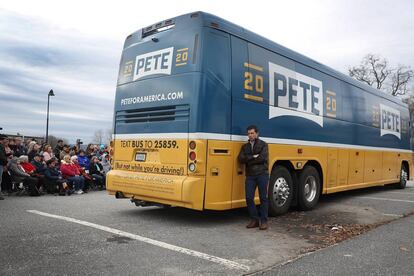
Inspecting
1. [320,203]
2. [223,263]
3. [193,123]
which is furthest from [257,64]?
[320,203]

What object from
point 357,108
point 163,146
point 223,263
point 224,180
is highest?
point 357,108

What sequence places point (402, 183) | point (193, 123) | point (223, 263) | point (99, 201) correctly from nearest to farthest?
point (223, 263), point (193, 123), point (99, 201), point (402, 183)

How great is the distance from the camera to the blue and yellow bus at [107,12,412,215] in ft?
21.0

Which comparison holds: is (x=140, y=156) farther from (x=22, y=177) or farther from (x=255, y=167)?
(x=22, y=177)

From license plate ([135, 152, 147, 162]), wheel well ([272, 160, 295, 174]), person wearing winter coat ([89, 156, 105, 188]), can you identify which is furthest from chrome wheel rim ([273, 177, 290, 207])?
person wearing winter coat ([89, 156, 105, 188])

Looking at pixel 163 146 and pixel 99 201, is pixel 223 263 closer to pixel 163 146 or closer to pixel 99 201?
pixel 163 146

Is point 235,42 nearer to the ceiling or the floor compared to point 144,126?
nearer to the ceiling

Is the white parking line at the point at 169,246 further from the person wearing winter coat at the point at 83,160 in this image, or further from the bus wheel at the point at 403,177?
the bus wheel at the point at 403,177

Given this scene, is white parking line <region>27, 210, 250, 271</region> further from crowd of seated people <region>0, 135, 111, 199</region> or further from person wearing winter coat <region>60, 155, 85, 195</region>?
person wearing winter coat <region>60, 155, 85, 195</region>

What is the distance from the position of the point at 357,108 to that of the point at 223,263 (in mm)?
7790

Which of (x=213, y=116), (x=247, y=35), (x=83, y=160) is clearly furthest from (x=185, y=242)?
(x=83, y=160)

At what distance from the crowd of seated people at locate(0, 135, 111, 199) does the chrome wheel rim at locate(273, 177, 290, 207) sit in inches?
259

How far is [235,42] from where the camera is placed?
6.86 m

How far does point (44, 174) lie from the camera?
11.4 m
